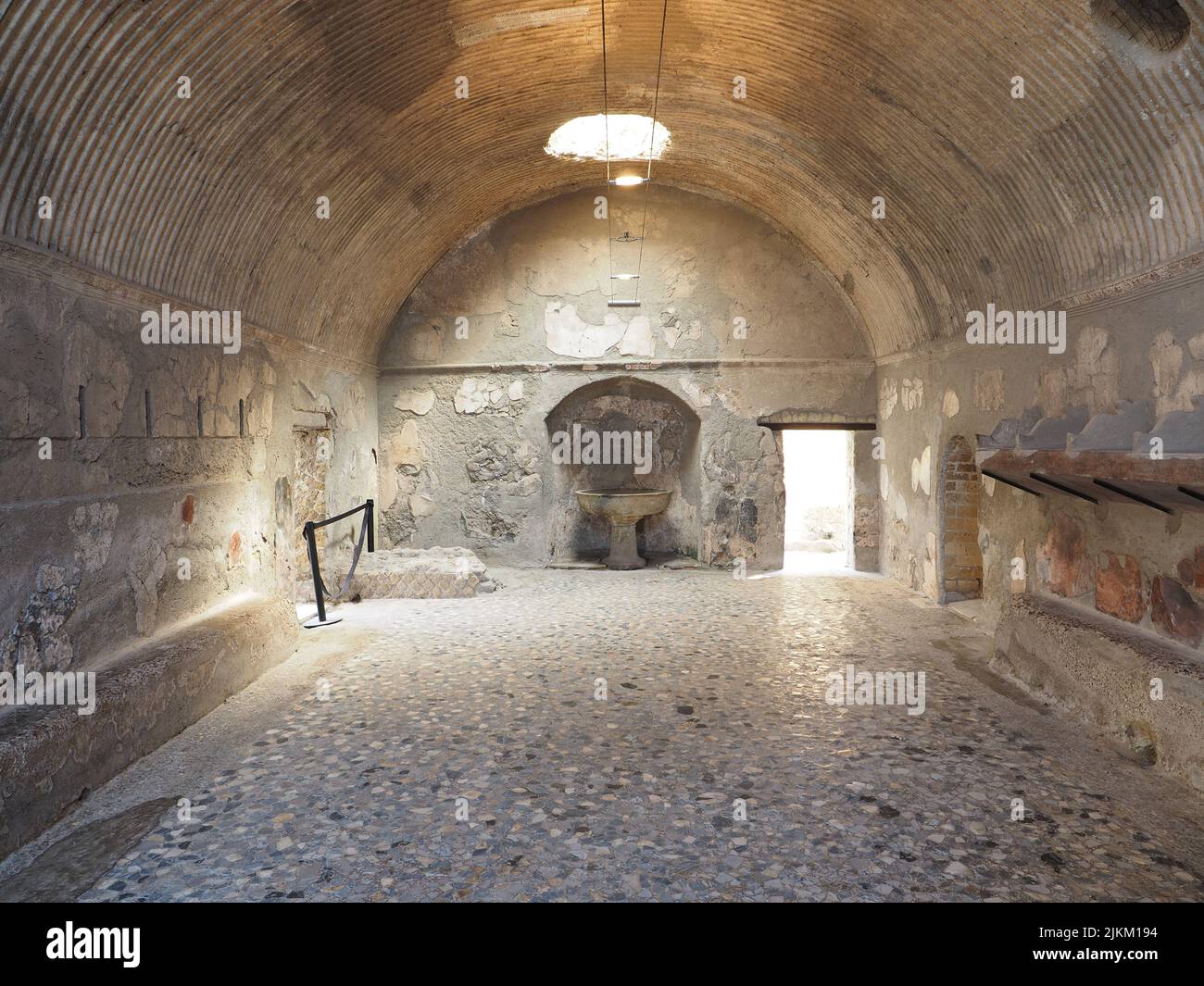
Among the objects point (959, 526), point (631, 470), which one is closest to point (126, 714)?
point (959, 526)

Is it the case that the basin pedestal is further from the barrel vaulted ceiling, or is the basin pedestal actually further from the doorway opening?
the barrel vaulted ceiling

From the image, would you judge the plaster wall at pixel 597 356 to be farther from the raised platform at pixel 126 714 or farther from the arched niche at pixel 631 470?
the raised platform at pixel 126 714

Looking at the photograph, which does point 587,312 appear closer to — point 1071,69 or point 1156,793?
point 1071,69

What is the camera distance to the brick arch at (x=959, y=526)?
957cm

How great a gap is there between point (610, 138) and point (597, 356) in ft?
10.2

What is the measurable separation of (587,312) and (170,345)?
6840 millimetres

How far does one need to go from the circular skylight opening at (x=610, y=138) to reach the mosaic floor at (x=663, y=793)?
6.23 metres

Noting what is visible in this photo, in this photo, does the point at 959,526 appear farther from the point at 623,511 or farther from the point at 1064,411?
the point at 623,511

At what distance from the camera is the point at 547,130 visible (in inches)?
395

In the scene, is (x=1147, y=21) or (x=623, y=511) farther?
(x=623, y=511)

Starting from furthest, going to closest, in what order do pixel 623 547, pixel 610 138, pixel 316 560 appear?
pixel 623 547, pixel 610 138, pixel 316 560

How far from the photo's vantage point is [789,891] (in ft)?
12.2

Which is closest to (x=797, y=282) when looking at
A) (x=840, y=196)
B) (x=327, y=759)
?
(x=840, y=196)

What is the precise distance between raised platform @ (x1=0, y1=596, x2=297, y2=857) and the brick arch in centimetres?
714
